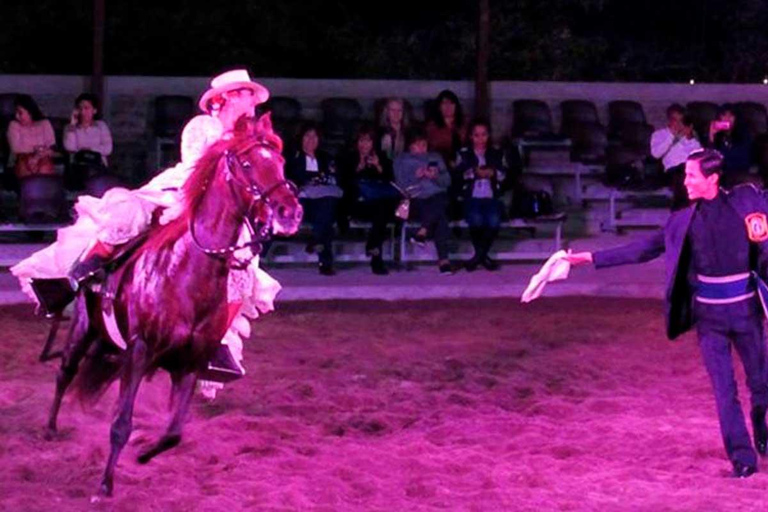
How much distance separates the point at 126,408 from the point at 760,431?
12.8 feet

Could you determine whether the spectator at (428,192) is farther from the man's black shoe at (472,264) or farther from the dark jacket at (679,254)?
the dark jacket at (679,254)

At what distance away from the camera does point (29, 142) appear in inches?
712

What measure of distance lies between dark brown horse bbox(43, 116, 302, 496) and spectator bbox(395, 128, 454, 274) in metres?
8.53

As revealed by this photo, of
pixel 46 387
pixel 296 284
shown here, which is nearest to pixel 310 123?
pixel 296 284

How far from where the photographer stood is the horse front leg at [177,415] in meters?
9.15

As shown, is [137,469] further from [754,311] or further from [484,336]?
[484,336]

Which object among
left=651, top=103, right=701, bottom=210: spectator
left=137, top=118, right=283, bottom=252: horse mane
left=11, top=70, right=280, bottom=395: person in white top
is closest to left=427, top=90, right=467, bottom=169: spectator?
left=651, top=103, right=701, bottom=210: spectator

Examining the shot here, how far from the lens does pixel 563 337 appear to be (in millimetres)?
14195

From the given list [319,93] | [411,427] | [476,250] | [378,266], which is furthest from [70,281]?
[319,93]

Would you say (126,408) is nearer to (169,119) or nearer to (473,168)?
(473,168)

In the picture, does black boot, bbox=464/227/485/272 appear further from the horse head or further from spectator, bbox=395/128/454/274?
the horse head

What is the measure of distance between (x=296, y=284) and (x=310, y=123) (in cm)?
215

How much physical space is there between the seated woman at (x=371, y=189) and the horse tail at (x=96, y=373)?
744cm

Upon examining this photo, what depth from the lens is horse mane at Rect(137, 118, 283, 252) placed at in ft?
29.0
